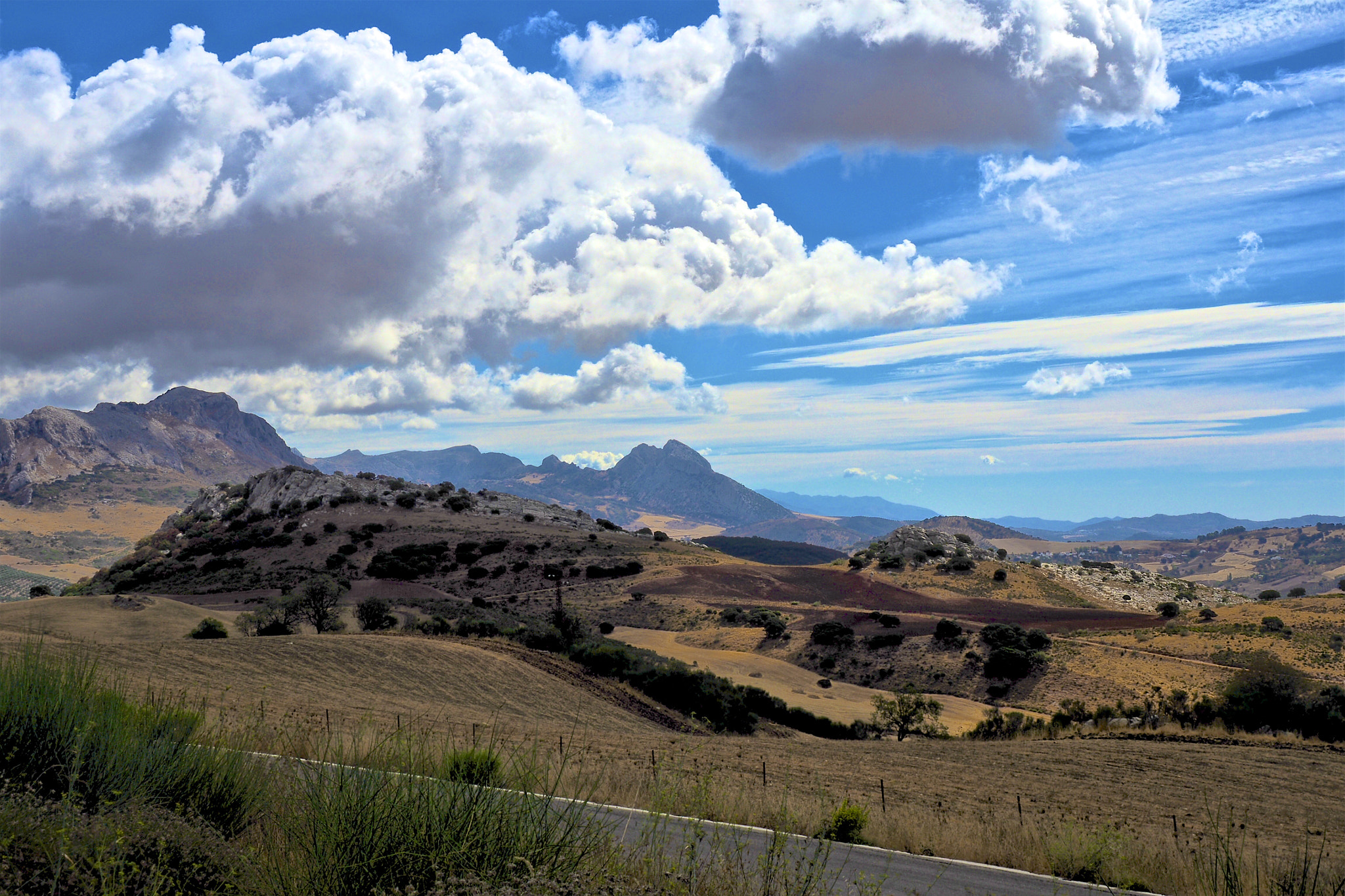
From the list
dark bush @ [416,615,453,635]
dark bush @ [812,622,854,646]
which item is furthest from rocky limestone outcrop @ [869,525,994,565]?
dark bush @ [416,615,453,635]

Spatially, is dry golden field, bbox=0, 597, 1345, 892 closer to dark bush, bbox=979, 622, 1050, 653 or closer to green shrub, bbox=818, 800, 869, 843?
green shrub, bbox=818, 800, 869, 843

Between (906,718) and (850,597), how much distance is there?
47003 millimetres

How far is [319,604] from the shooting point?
141ft

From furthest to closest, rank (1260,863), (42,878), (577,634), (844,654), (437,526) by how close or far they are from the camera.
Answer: (437,526) < (844,654) < (577,634) < (1260,863) < (42,878)

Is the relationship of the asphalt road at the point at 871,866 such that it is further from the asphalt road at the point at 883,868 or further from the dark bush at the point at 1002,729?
the dark bush at the point at 1002,729

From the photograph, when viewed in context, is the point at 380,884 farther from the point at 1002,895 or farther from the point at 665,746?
the point at 665,746

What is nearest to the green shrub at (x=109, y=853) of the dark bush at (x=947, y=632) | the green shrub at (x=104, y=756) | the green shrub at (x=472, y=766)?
the green shrub at (x=104, y=756)

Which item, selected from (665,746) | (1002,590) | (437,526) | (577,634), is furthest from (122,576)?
(1002,590)

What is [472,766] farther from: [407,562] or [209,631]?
[407,562]

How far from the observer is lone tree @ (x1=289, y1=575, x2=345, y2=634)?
1688 inches

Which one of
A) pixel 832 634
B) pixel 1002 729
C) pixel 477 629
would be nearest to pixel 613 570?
pixel 832 634

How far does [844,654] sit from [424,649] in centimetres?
3388

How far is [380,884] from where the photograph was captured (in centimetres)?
502

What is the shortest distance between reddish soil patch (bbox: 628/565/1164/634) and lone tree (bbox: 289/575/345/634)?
35584mm
